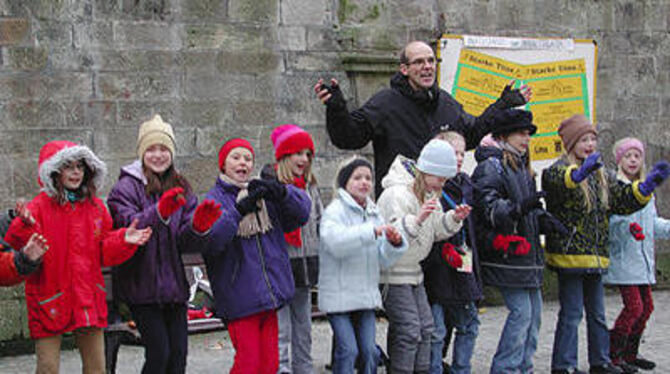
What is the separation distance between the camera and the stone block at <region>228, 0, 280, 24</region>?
26.8 feet

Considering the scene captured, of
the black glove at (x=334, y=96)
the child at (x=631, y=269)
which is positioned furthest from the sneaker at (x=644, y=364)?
the black glove at (x=334, y=96)

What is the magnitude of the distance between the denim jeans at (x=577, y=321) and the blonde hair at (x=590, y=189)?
498 mm

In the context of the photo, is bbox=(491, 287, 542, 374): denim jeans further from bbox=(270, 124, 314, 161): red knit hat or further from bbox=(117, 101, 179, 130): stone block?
bbox=(117, 101, 179, 130): stone block

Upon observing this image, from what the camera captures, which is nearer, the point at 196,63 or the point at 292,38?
the point at 196,63

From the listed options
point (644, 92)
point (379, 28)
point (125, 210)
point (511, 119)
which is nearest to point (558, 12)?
point (644, 92)

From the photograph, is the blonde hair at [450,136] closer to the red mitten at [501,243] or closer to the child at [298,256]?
the red mitten at [501,243]

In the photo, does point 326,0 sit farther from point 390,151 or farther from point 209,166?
point 390,151

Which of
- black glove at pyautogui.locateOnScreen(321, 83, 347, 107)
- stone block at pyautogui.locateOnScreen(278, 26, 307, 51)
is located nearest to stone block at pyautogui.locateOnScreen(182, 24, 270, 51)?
stone block at pyautogui.locateOnScreen(278, 26, 307, 51)

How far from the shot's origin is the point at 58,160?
5.08 meters

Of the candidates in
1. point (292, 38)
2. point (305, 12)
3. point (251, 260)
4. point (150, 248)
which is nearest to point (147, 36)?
point (292, 38)

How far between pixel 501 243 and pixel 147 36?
3.52 metres

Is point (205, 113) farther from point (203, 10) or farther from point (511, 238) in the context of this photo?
point (511, 238)

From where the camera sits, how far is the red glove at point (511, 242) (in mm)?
5957

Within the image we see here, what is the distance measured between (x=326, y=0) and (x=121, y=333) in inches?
153
